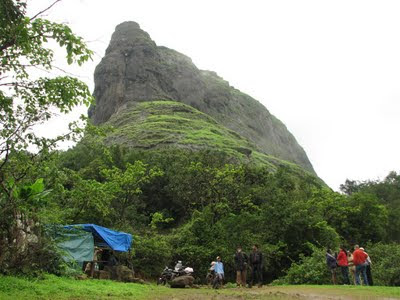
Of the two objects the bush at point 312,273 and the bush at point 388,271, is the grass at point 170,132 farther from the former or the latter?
the bush at point 388,271

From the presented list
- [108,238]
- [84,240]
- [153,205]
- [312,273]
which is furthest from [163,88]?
[84,240]

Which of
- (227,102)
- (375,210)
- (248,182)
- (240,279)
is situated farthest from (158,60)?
(240,279)

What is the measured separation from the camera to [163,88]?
103688mm

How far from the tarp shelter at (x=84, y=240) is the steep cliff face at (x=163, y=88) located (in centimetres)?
7387

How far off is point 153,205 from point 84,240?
77.6 feet

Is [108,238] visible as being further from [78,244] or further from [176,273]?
[176,273]

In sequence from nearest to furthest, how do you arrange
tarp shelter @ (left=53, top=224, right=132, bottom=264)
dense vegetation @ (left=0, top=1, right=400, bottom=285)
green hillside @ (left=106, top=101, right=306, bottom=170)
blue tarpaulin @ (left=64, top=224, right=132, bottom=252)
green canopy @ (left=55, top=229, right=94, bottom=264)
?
dense vegetation @ (left=0, top=1, right=400, bottom=285) → tarp shelter @ (left=53, top=224, right=132, bottom=264) → green canopy @ (left=55, top=229, right=94, bottom=264) → blue tarpaulin @ (left=64, top=224, right=132, bottom=252) → green hillside @ (left=106, top=101, right=306, bottom=170)

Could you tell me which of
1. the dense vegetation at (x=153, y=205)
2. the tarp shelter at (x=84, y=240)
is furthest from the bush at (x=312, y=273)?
the tarp shelter at (x=84, y=240)

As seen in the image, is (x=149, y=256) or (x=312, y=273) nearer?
(x=312, y=273)

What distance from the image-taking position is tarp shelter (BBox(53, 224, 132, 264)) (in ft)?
51.0

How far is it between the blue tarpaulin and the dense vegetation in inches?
42.6

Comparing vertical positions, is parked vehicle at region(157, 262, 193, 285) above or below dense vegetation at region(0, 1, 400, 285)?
below

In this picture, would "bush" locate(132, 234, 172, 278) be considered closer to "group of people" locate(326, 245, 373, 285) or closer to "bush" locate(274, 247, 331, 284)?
"bush" locate(274, 247, 331, 284)

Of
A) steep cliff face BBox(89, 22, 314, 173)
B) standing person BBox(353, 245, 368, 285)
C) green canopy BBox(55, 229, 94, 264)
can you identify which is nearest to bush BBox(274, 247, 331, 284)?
standing person BBox(353, 245, 368, 285)
